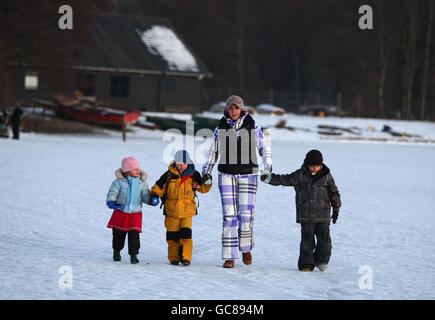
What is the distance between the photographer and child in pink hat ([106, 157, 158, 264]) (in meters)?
7.34

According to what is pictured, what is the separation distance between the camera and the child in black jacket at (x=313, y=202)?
7.30m

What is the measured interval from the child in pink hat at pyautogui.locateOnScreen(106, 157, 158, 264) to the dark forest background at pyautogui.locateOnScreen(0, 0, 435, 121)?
941 inches

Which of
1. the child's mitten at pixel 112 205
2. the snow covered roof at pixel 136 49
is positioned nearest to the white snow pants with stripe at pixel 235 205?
the child's mitten at pixel 112 205

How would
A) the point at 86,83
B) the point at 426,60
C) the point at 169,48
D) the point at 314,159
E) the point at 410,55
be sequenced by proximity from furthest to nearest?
1. the point at 410,55
2. the point at 426,60
3. the point at 169,48
4. the point at 86,83
5. the point at 314,159

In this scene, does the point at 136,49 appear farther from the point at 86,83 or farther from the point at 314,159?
the point at 314,159

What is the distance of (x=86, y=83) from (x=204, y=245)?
106ft

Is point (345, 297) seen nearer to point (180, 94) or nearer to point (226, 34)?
point (180, 94)

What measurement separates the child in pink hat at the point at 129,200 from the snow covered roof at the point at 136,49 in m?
32.5

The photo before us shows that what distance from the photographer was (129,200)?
289 inches

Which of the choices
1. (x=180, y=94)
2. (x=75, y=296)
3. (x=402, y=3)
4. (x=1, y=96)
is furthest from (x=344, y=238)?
(x=402, y=3)

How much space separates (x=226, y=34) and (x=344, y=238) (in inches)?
1936

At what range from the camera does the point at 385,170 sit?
64.5ft

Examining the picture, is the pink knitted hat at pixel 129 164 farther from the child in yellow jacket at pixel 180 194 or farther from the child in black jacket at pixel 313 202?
the child in black jacket at pixel 313 202

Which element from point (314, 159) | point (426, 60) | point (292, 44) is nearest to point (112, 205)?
point (314, 159)
